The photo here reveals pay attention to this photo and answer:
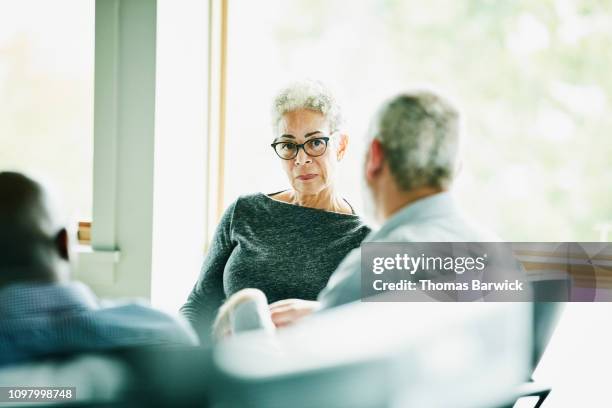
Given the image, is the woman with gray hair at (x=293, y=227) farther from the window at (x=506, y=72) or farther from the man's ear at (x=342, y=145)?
the window at (x=506, y=72)

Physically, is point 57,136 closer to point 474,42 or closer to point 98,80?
point 98,80

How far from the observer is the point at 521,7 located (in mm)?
1554

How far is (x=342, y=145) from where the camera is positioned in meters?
1.21

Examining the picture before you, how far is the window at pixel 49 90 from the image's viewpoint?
118 centimetres

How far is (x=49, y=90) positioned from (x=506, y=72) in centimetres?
117

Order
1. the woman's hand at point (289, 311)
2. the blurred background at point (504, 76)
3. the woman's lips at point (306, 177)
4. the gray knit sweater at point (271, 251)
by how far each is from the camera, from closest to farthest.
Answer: the woman's hand at point (289, 311) → the gray knit sweater at point (271, 251) → the woman's lips at point (306, 177) → the blurred background at point (504, 76)

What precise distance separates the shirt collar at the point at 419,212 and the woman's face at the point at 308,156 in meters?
0.48

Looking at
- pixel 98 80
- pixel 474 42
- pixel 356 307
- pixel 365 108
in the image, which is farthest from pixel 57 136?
pixel 474 42

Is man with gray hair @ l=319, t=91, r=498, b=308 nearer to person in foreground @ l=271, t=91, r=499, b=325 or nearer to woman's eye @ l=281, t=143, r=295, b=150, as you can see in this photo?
person in foreground @ l=271, t=91, r=499, b=325

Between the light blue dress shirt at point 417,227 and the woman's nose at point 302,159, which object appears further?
→ the woman's nose at point 302,159

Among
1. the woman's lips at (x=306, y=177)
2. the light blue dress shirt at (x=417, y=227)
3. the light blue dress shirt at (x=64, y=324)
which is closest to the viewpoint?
the light blue dress shirt at (x=64, y=324)

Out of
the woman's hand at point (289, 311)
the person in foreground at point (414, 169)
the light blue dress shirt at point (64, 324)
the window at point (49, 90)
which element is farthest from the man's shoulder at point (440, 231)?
the window at point (49, 90)

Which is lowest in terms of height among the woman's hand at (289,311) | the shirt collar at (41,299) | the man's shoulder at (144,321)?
the woman's hand at (289,311)

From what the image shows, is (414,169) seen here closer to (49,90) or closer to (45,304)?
(45,304)
